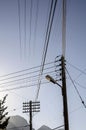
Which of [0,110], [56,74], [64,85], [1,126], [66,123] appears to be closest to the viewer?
[66,123]

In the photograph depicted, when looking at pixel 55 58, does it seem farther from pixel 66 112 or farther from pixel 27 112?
pixel 27 112

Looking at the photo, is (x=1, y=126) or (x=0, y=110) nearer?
(x=1, y=126)

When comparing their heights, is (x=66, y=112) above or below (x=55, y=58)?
below

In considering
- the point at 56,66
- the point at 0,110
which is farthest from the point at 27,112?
the point at 56,66

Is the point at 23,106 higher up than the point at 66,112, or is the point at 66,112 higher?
the point at 23,106

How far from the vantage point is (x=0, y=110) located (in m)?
37.6

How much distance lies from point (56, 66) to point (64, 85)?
1925 mm

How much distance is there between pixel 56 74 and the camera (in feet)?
52.4

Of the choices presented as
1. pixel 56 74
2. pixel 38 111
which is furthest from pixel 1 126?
pixel 56 74

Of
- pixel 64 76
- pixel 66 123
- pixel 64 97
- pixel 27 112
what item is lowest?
pixel 66 123

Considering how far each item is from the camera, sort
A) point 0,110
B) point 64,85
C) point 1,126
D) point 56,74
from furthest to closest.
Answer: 1. point 0,110
2. point 1,126
3. point 56,74
4. point 64,85

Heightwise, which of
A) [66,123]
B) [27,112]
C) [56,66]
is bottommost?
[66,123]

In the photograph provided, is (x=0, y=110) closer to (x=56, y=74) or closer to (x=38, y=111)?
(x=38, y=111)

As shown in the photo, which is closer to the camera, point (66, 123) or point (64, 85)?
point (66, 123)
